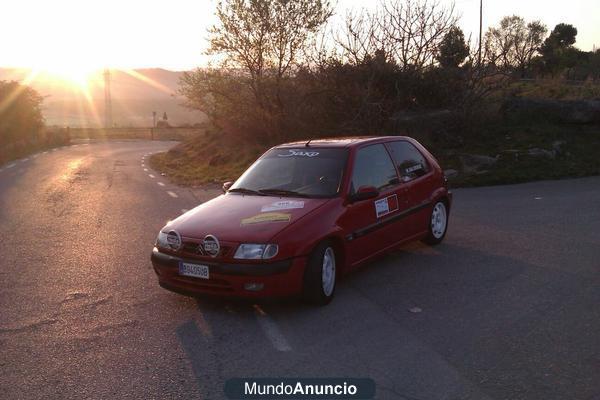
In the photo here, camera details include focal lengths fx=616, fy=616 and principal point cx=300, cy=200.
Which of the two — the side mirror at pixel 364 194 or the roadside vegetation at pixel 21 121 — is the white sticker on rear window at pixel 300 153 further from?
the roadside vegetation at pixel 21 121

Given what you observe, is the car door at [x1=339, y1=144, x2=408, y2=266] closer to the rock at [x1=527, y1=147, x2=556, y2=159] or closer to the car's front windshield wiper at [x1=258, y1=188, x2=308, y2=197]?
the car's front windshield wiper at [x1=258, y1=188, x2=308, y2=197]

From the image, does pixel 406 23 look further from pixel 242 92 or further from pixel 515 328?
pixel 515 328

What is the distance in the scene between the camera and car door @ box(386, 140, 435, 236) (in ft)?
24.2

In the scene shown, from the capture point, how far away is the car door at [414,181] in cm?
737

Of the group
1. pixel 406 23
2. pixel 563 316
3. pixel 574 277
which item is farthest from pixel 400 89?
pixel 563 316

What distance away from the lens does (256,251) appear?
5.33m

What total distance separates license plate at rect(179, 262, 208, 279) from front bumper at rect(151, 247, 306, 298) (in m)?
0.03

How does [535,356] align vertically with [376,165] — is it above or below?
below

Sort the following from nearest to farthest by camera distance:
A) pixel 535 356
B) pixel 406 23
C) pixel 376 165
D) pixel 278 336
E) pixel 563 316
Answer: pixel 535 356 < pixel 278 336 < pixel 563 316 < pixel 376 165 < pixel 406 23

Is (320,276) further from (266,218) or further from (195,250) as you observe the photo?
(195,250)

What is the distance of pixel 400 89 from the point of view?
18.2m

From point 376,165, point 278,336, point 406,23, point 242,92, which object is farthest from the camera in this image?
point 242,92

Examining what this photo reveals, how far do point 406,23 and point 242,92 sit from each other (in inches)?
276

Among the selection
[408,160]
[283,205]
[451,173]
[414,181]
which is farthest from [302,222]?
[451,173]
